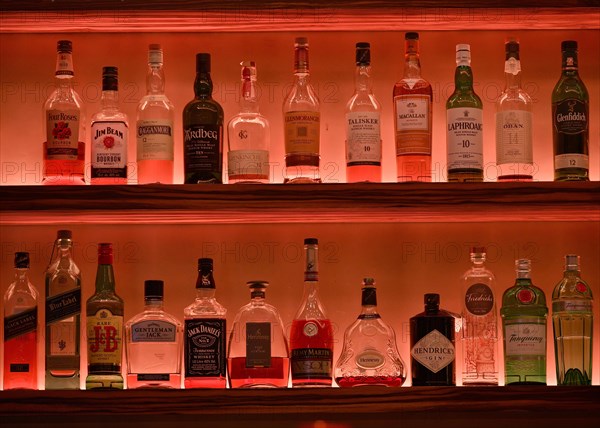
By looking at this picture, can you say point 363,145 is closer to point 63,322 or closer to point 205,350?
point 205,350

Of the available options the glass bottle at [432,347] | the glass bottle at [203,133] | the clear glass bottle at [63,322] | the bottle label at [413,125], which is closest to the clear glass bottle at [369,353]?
the glass bottle at [432,347]

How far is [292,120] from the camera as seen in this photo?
2307mm

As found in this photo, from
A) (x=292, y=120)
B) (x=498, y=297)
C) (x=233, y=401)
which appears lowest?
(x=233, y=401)

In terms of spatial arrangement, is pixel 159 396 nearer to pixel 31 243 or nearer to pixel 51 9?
pixel 31 243

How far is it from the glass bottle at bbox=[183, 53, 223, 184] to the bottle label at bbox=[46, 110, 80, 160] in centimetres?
24

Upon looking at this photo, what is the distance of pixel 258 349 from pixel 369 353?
0.24 m

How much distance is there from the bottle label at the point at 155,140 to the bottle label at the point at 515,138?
0.71 metres

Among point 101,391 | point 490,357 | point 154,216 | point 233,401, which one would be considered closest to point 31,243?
point 154,216

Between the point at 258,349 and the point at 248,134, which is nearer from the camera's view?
the point at 258,349

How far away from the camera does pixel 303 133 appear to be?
7.53 ft

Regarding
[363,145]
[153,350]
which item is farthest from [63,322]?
[363,145]

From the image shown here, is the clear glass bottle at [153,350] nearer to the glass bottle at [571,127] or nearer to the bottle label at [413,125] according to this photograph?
the bottle label at [413,125]

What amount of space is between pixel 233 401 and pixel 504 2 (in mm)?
1006

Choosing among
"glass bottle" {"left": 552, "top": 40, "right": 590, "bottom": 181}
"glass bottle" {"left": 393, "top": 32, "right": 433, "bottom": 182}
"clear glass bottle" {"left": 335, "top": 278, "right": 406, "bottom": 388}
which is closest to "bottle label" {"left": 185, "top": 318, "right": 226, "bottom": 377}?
"clear glass bottle" {"left": 335, "top": 278, "right": 406, "bottom": 388}
